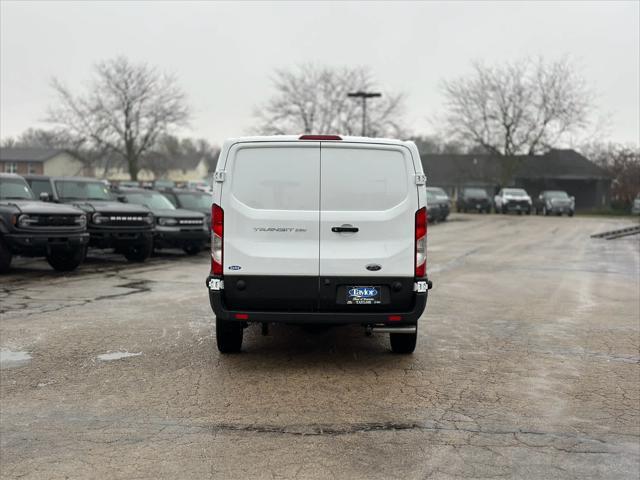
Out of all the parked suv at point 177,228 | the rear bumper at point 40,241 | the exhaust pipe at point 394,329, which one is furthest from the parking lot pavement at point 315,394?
the parked suv at point 177,228

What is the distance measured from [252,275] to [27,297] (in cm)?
605

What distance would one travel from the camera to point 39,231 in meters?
13.5

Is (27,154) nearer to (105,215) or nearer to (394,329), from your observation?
(105,215)

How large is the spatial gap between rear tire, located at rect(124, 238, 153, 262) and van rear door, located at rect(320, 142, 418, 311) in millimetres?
10789

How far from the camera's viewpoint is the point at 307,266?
21.4 feet

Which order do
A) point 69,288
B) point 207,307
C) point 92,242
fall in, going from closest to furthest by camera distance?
1. point 207,307
2. point 69,288
3. point 92,242

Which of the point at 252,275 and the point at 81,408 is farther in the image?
the point at 252,275

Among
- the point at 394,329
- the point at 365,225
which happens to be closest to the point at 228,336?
the point at 394,329

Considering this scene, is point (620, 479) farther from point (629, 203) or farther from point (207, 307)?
point (629, 203)

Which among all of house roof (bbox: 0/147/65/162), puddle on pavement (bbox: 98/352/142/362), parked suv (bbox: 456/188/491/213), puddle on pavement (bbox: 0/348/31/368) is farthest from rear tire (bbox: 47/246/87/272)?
house roof (bbox: 0/147/65/162)

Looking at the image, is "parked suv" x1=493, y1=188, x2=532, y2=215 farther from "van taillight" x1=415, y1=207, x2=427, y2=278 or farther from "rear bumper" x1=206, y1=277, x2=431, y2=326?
"rear bumper" x1=206, y1=277, x2=431, y2=326

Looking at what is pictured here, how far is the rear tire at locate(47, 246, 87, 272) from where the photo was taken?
1472cm

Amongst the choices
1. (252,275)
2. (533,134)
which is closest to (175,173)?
(533,134)

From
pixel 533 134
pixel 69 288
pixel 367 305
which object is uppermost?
pixel 533 134
